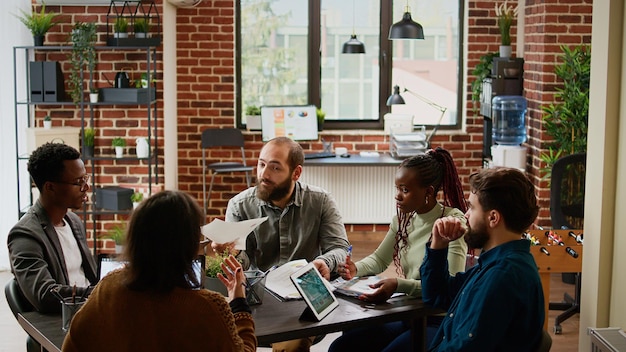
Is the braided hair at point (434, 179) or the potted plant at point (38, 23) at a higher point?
the potted plant at point (38, 23)

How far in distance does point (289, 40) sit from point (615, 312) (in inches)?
199

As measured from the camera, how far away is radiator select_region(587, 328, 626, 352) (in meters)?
3.90

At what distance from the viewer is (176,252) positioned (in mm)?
2414

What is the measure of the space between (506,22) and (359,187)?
1995mm

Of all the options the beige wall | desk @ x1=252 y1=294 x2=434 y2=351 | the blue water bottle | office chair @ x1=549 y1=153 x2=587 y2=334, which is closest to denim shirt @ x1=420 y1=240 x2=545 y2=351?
desk @ x1=252 y1=294 x2=434 y2=351

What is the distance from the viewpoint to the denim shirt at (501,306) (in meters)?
2.89

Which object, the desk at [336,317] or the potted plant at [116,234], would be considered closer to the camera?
the desk at [336,317]

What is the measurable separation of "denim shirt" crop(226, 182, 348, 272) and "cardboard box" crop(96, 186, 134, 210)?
3.06 m

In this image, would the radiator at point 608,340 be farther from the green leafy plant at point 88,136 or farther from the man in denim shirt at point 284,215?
the green leafy plant at point 88,136

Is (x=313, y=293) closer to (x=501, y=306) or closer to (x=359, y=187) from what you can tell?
(x=501, y=306)

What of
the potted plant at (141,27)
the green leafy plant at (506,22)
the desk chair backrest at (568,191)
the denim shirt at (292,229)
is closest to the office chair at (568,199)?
the desk chair backrest at (568,191)

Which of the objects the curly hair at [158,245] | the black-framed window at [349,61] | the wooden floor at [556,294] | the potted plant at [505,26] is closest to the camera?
the curly hair at [158,245]

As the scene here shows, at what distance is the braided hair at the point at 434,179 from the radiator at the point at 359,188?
4.42 meters

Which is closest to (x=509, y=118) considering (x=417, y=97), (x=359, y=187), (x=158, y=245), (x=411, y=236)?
(x=417, y=97)
